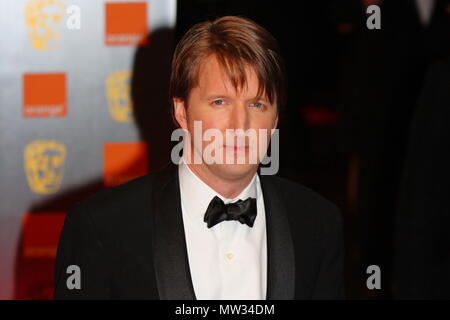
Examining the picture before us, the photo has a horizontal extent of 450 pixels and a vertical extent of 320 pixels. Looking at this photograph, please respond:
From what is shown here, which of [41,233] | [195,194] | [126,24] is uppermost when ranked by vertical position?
[126,24]

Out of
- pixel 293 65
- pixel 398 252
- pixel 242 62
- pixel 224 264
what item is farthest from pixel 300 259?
pixel 398 252

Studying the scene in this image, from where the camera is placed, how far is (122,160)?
6.71 ft

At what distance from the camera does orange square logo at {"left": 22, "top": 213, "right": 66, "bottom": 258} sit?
2.05m

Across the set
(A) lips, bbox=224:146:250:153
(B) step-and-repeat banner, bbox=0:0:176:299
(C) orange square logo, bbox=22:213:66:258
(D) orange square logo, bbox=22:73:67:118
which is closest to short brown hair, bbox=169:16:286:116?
(A) lips, bbox=224:146:250:153

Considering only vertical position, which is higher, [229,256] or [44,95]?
[44,95]

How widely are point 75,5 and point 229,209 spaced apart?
79 cm

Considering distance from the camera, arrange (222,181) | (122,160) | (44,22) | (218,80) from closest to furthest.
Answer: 1. (218,80)
2. (222,181)
3. (44,22)
4. (122,160)

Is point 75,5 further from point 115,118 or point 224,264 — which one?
point 224,264

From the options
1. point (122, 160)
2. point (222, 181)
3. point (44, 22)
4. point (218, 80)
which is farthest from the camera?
point (122, 160)

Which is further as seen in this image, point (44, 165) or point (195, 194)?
point (44, 165)

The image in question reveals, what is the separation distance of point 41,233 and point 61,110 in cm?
38

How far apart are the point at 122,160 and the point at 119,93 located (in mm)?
197

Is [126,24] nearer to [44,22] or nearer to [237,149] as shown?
[44,22]

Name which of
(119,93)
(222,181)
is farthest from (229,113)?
(119,93)
